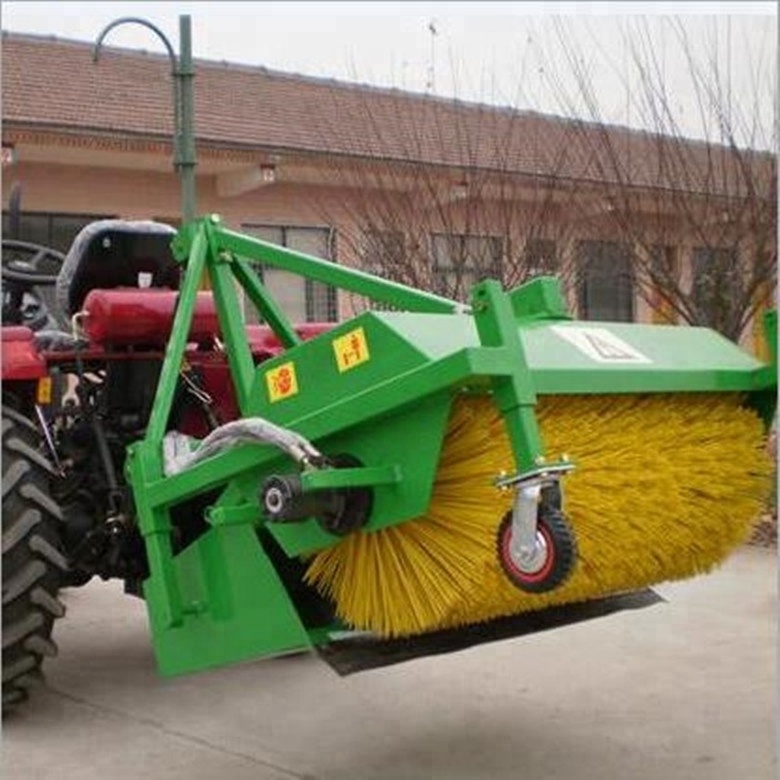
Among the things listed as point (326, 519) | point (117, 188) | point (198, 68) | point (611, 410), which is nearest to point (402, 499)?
point (326, 519)

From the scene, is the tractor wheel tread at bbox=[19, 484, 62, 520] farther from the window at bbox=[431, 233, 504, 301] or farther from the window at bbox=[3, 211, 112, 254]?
the window at bbox=[3, 211, 112, 254]

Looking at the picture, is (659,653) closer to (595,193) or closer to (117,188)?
(595,193)

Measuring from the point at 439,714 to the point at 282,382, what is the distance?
156 cm

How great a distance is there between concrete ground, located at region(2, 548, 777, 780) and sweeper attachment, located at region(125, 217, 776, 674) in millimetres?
515

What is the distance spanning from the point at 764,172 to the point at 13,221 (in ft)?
19.6

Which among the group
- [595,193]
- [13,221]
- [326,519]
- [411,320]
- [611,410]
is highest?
[595,193]

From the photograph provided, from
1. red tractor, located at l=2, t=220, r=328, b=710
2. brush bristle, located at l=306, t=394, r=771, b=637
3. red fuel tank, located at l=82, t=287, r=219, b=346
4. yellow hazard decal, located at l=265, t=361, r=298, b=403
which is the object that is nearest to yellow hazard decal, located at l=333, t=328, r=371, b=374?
yellow hazard decal, located at l=265, t=361, r=298, b=403

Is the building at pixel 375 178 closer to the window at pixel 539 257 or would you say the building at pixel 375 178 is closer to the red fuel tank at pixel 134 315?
the window at pixel 539 257

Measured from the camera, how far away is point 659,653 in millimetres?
5246

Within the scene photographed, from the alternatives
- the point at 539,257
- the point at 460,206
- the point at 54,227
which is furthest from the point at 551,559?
the point at 54,227

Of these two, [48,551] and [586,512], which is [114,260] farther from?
[586,512]

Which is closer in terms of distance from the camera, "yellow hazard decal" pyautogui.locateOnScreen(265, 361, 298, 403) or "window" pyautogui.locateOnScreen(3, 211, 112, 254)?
→ "yellow hazard decal" pyautogui.locateOnScreen(265, 361, 298, 403)

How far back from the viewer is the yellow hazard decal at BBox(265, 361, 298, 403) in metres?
3.42

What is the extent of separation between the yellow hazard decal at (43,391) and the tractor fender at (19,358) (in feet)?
0.25
